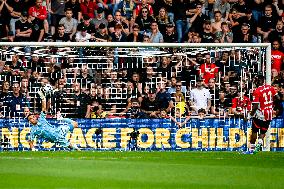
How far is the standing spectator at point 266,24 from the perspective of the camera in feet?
81.1

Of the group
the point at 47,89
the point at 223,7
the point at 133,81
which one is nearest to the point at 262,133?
the point at 133,81

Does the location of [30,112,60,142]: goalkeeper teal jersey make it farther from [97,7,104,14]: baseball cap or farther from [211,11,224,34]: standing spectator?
[211,11,224,34]: standing spectator

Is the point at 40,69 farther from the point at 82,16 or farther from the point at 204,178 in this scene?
the point at 204,178

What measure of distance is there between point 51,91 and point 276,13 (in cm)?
781

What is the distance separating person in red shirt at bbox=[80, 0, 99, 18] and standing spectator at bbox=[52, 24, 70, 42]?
1.18m

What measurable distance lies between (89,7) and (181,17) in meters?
2.66

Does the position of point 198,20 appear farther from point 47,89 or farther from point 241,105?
point 47,89

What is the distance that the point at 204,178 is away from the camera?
40.3ft

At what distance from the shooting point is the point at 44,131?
64.8ft

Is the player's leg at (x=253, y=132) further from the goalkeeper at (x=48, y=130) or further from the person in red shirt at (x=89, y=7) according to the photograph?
the person in red shirt at (x=89, y=7)

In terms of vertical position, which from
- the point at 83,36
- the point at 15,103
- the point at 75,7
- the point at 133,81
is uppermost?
the point at 75,7

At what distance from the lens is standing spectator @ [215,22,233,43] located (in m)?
24.1

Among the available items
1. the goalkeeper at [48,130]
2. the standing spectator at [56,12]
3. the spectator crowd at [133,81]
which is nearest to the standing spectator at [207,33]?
the spectator crowd at [133,81]

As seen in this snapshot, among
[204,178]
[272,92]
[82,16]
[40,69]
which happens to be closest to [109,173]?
[204,178]
